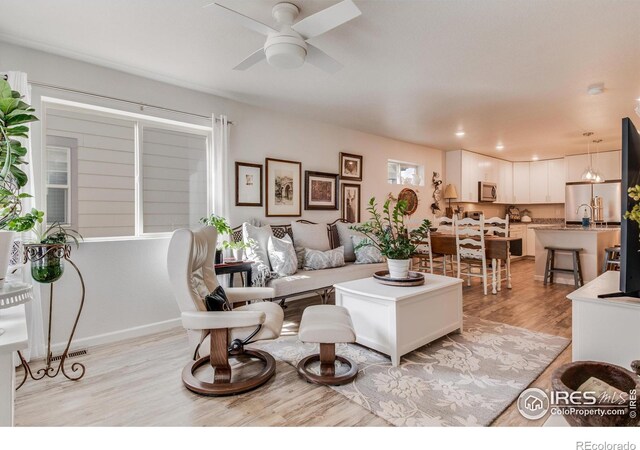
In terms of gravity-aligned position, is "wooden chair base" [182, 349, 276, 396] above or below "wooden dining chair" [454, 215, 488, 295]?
below

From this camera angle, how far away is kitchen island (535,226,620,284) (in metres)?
4.92

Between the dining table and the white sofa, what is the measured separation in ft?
4.09

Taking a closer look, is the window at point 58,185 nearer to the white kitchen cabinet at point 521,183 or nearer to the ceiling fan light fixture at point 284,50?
the ceiling fan light fixture at point 284,50

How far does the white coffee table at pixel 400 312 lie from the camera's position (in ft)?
8.18

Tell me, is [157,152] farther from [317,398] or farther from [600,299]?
[600,299]

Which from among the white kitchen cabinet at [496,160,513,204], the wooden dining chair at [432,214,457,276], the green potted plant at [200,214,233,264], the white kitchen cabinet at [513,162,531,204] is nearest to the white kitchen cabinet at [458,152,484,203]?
the wooden dining chair at [432,214,457,276]

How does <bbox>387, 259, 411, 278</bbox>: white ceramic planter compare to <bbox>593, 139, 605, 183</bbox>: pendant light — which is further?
<bbox>593, 139, 605, 183</bbox>: pendant light

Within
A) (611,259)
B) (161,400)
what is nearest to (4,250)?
(161,400)

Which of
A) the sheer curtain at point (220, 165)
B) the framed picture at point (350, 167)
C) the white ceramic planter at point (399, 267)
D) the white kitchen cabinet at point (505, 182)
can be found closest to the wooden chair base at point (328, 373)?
the white ceramic planter at point (399, 267)

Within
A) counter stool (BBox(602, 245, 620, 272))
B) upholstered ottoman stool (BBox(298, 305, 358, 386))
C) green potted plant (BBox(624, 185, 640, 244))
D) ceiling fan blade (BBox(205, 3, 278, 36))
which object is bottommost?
upholstered ottoman stool (BBox(298, 305, 358, 386))

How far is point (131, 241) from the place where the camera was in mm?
3191

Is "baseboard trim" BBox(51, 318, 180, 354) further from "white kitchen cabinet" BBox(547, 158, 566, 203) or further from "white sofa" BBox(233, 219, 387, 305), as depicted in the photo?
"white kitchen cabinet" BBox(547, 158, 566, 203)

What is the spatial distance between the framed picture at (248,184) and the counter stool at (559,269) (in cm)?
461

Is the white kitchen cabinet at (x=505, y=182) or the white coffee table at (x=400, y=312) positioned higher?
the white kitchen cabinet at (x=505, y=182)
